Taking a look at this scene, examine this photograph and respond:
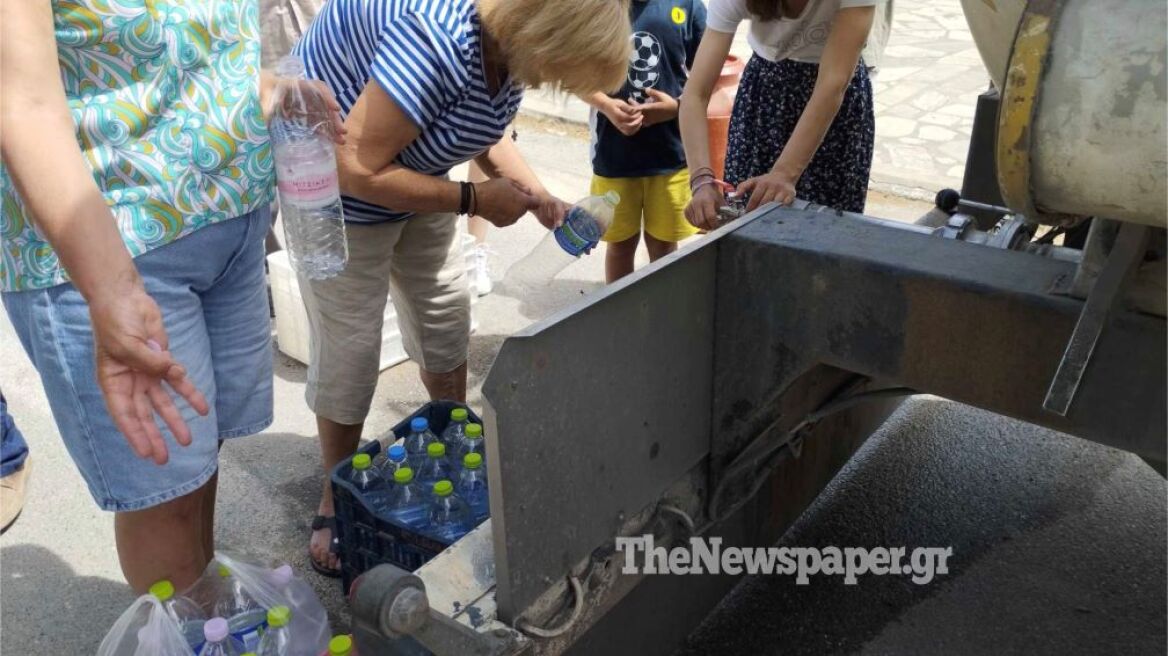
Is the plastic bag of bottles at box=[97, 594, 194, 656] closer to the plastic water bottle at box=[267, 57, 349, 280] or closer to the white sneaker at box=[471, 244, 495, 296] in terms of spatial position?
the plastic water bottle at box=[267, 57, 349, 280]

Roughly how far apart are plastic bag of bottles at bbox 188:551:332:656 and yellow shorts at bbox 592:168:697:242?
1978 millimetres

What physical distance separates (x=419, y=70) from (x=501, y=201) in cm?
45

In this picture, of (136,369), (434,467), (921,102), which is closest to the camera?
(136,369)

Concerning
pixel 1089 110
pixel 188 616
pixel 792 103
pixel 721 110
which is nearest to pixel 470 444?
pixel 188 616

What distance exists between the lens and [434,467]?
8.23ft

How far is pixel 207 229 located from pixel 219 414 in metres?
0.44

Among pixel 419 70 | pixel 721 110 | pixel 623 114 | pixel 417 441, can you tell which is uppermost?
pixel 419 70

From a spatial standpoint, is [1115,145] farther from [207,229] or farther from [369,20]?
[369,20]

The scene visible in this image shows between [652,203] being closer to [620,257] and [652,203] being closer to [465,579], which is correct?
[620,257]

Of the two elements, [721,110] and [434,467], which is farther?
[721,110]

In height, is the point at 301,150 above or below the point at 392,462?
above

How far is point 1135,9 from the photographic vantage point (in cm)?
108

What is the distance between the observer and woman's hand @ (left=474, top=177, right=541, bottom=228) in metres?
2.49

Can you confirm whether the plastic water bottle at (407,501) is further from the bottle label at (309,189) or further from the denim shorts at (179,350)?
the bottle label at (309,189)
